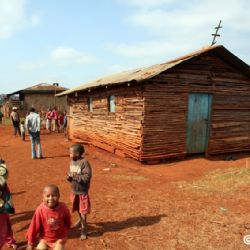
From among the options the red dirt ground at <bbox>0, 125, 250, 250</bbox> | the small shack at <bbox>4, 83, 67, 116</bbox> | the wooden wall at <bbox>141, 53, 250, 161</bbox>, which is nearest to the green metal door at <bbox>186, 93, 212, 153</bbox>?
the wooden wall at <bbox>141, 53, 250, 161</bbox>

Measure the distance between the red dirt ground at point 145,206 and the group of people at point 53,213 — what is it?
54 cm

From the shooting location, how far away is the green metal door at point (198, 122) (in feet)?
37.9

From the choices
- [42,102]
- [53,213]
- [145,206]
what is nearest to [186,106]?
[145,206]

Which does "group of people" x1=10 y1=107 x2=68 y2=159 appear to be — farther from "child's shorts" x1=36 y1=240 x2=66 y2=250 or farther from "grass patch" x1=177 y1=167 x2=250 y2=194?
"child's shorts" x1=36 y1=240 x2=66 y2=250

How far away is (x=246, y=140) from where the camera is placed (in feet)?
43.5

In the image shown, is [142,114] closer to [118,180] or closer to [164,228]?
[118,180]

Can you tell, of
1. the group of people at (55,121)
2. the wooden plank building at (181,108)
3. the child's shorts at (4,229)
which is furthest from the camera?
the group of people at (55,121)

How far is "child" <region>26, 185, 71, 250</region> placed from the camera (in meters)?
3.51

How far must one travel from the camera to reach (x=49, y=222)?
11.7 feet

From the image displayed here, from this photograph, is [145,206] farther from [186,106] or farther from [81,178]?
[186,106]

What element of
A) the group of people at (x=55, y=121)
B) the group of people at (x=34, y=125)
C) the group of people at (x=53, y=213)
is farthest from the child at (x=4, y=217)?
the group of people at (x=55, y=121)

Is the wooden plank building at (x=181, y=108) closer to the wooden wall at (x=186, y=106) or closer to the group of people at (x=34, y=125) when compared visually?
the wooden wall at (x=186, y=106)

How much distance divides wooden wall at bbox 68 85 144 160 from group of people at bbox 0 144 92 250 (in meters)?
6.01

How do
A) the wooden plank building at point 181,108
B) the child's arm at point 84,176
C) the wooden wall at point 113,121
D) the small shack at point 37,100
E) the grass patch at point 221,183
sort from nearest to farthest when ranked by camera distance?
the child's arm at point 84,176 → the grass patch at point 221,183 → the wooden plank building at point 181,108 → the wooden wall at point 113,121 → the small shack at point 37,100
